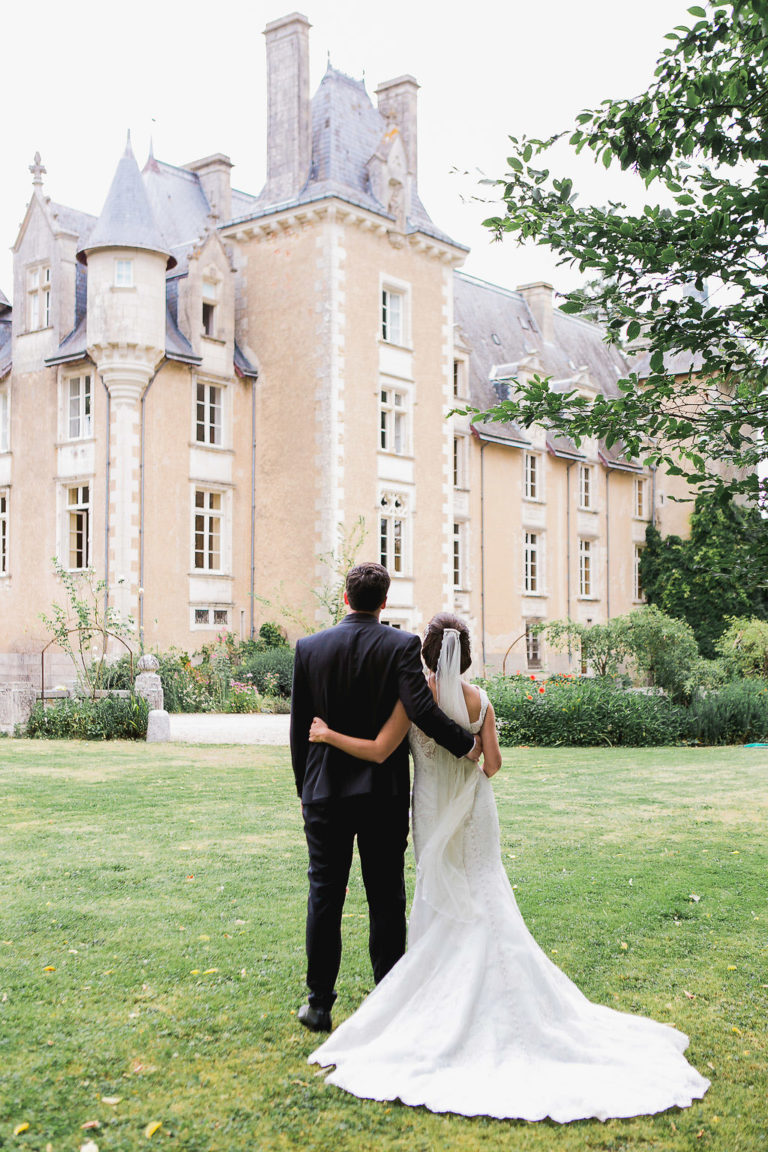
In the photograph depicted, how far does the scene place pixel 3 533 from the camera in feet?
87.6

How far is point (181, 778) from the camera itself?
11617mm

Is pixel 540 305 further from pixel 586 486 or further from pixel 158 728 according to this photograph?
pixel 158 728

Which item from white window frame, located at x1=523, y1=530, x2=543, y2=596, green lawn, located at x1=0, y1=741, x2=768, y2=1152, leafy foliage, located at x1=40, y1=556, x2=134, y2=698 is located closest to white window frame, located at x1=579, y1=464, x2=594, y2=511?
white window frame, located at x1=523, y1=530, x2=543, y2=596

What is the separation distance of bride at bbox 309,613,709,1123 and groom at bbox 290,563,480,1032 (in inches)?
3.4

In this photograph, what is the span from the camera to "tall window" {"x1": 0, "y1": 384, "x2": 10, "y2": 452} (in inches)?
1048

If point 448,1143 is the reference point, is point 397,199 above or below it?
above

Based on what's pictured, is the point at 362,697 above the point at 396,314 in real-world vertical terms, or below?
below

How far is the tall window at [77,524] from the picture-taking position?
80.9 ft

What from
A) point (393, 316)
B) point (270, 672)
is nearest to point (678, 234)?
point (270, 672)

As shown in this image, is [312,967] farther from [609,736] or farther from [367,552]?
[367,552]

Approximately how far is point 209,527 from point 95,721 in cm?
1043

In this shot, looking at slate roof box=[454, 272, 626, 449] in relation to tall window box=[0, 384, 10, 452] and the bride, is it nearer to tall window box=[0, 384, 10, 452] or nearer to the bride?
tall window box=[0, 384, 10, 452]

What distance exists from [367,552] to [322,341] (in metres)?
4.77

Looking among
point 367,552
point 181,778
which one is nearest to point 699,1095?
point 181,778
